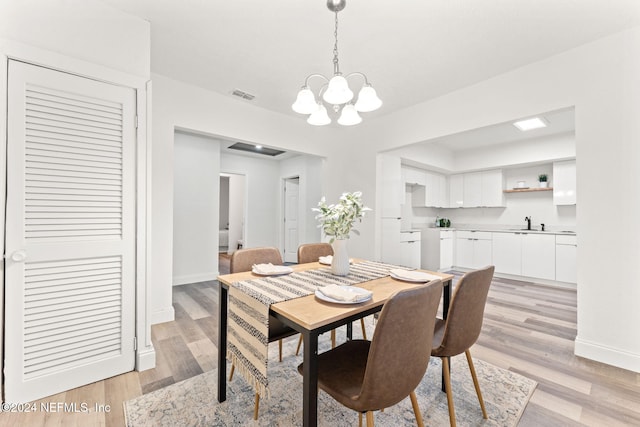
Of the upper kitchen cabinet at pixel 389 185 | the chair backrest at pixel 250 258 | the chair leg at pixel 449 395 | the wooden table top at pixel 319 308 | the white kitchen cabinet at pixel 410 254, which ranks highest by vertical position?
the upper kitchen cabinet at pixel 389 185

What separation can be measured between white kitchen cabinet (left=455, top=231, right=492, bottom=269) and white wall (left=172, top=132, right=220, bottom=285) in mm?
4788

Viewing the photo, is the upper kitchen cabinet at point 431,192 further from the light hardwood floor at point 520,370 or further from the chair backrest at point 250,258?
the chair backrest at point 250,258

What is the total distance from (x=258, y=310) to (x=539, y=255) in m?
5.16

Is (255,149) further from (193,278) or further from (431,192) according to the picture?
(431,192)

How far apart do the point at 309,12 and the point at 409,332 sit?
2174 millimetres

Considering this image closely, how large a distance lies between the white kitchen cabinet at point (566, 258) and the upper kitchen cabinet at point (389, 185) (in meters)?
2.60

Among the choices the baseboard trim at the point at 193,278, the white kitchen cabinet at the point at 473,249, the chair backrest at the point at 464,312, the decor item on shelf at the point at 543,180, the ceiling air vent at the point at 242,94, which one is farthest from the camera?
the white kitchen cabinet at the point at 473,249

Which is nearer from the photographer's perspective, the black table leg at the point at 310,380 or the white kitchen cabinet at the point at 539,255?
the black table leg at the point at 310,380

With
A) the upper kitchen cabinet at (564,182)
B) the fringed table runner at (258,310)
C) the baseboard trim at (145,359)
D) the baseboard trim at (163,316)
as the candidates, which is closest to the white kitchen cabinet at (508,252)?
the upper kitchen cabinet at (564,182)

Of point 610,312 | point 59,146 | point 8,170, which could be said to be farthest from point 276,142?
point 610,312

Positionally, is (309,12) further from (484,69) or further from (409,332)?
(409,332)

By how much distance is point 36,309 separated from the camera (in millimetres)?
1703

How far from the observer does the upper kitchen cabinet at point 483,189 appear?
5.57 metres

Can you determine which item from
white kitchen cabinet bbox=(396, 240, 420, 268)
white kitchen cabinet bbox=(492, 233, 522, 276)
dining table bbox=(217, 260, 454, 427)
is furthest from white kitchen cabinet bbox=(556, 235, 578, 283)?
dining table bbox=(217, 260, 454, 427)
